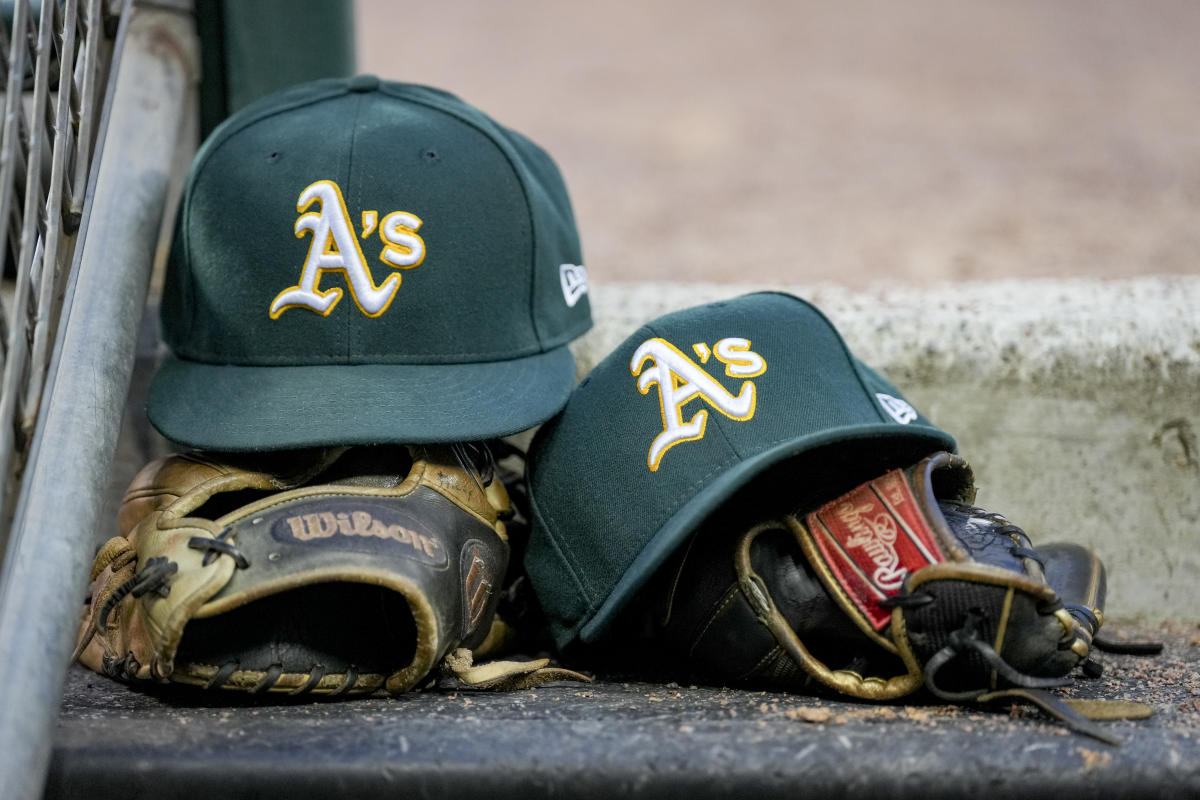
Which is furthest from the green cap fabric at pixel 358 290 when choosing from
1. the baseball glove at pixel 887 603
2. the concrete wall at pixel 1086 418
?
the concrete wall at pixel 1086 418

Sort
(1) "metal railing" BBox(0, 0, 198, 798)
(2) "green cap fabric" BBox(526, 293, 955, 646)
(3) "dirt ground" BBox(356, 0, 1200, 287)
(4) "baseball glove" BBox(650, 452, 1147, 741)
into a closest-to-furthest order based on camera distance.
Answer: (1) "metal railing" BBox(0, 0, 198, 798) → (4) "baseball glove" BBox(650, 452, 1147, 741) → (2) "green cap fabric" BBox(526, 293, 955, 646) → (3) "dirt ground" BBox(356, 0, 1200, 287)

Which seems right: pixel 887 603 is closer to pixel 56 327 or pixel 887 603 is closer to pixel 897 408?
pixel 897 408

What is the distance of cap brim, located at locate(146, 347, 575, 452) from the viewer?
1.34 meters

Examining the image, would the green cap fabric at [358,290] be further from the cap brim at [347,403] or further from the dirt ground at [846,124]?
the dirt ground at [846,124]

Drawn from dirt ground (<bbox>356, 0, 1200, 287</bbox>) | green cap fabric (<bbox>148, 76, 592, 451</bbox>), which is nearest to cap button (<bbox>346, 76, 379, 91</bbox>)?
green cap fabric (<bbox>148, 76, 592, 451</bbox>)

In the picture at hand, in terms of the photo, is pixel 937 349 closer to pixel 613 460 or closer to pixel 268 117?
pixel 613 460

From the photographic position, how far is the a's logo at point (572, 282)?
1638 mm

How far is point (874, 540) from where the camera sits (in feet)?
4.12

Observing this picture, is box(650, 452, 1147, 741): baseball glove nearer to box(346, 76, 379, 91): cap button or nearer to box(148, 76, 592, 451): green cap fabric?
box(148, 76, 592, 451): green cap fabric

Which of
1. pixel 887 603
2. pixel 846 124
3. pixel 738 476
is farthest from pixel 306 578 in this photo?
pixel 846 124

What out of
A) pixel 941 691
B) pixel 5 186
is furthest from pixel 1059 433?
pixel 5 186

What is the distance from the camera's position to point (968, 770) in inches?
41.3

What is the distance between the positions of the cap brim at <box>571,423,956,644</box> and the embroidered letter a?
47 cm

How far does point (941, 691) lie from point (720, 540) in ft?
0.99
